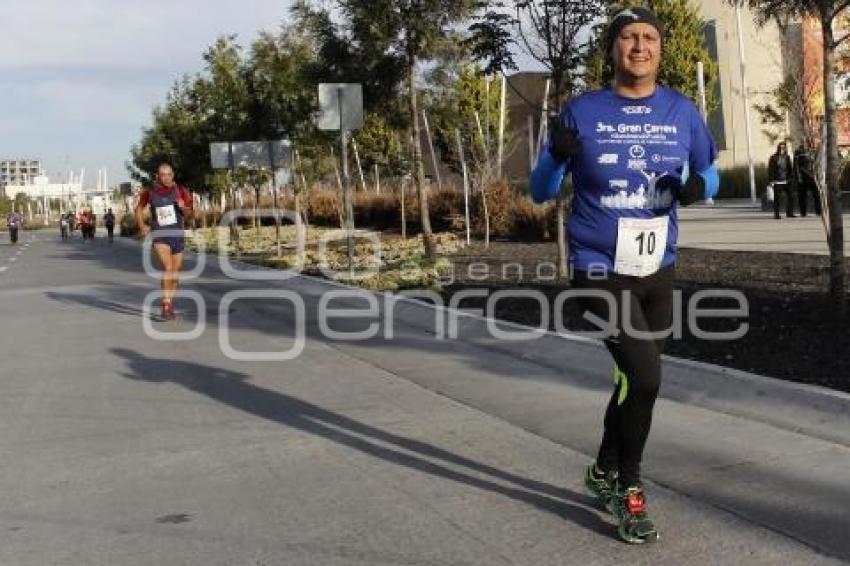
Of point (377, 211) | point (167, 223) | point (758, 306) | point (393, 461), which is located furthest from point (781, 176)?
point (393, 461)

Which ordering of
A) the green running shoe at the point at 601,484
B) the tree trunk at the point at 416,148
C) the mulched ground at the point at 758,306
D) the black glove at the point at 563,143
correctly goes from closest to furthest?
the black glove at the point at 563,143 < the green running shoe at the point at 601,484 < the mulched ground at the point at 758,306 < the tree trunk at the point at 416,148

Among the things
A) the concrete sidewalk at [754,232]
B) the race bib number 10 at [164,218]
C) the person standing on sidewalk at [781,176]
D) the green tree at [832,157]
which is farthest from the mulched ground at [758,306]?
the person standing on sidewalk at [781,176]

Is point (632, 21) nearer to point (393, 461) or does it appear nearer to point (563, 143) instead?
point (563, 143)

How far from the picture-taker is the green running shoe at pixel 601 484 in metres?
4.39

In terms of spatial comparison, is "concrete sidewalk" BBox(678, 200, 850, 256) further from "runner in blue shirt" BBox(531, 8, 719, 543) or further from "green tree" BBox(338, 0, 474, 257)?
"runner in blue shirt" BBox(531, 8, 719, 543)

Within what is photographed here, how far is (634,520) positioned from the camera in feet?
13.4

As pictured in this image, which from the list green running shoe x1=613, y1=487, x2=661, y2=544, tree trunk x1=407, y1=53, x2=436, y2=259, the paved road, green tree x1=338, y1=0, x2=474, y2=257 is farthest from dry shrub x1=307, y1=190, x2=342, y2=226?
green running shoe x1=613, y1=487, x2=661, y2=544

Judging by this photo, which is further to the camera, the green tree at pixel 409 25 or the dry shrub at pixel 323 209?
the dry shrub at pixel 323 209

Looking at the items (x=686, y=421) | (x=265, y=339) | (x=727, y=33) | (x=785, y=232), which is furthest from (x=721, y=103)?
(x=686, y=421)

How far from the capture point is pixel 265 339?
1062 cm

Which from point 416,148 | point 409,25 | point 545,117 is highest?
point 409,25

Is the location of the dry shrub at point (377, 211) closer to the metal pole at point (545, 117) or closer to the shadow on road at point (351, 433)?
the metal pole at point (545, 117)

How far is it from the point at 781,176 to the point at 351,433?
15.8 m

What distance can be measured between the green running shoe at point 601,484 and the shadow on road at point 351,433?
0.28ft
